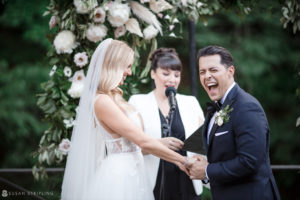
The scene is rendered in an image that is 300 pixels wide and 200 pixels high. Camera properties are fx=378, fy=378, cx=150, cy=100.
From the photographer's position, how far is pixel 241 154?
7.53ft

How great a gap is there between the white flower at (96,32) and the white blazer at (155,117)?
2.36 feet

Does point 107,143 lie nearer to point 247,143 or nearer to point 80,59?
point 80,59

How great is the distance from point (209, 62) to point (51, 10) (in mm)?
1862

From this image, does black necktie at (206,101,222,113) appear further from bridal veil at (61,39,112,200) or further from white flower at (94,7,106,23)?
white flower at (94,7,106,23)

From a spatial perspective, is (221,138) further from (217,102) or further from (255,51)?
(255,51)

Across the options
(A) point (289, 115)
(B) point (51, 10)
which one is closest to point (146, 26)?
(B) point (51, 10)

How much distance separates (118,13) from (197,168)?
5.28ft

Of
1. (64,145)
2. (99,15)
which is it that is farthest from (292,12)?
(64,145)

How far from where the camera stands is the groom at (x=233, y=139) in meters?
2.29

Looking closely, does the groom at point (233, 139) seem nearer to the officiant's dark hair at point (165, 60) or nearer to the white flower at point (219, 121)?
the white flower at point (219, 121)

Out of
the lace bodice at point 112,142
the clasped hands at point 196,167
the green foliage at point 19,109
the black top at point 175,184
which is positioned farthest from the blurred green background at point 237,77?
the clasped hands at point 196,167

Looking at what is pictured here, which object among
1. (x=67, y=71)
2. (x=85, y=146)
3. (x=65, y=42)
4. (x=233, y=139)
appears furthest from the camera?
(x=67, y=71)

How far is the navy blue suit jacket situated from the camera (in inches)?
89.8

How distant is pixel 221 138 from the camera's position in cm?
246
